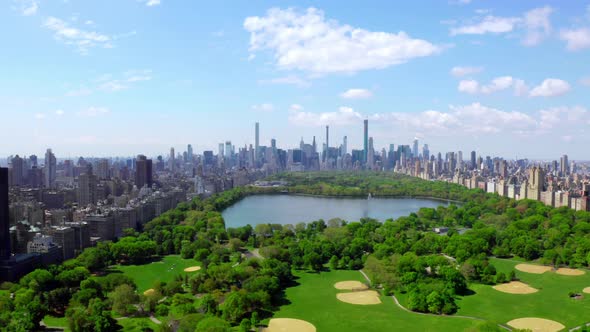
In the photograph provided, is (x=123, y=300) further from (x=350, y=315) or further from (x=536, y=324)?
(x=536, y=324)

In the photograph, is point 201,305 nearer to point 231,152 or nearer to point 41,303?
point 41,303

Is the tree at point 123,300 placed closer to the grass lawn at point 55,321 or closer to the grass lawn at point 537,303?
the grass lawn at point 55,321

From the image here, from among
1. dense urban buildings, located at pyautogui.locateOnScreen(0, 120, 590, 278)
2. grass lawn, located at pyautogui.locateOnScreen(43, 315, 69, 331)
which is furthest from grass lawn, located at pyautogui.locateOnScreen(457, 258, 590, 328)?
dense urban buildings, located at pyautogui.locateOnScreen(0, 120, 590, 278)

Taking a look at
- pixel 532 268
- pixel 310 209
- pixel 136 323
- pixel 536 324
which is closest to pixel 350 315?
pixel 536 324

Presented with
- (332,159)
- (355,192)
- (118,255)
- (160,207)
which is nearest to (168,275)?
(118,255)

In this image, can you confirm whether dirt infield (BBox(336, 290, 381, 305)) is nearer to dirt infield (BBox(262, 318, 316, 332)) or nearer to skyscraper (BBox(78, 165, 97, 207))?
dirt infield (BBox(262, 318, 316, 332))

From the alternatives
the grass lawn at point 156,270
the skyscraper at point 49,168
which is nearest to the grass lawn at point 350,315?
the grass lawn at point 156,270
